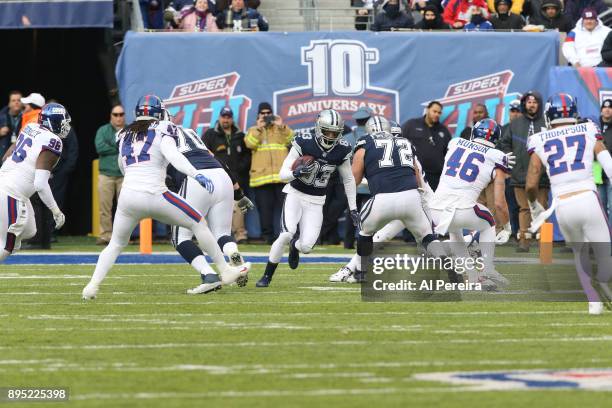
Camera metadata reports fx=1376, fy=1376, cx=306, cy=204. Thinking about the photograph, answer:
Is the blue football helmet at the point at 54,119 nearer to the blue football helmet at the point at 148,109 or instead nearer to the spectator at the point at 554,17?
the blue football helmet at the point at 148,109

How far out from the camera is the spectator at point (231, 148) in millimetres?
18234

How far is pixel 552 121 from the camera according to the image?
10180 millimetres

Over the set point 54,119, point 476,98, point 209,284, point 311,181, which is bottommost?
point 209,284

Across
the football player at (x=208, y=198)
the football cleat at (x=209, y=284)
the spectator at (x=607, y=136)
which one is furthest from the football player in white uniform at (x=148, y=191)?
the spectator at (x=607, y=136)

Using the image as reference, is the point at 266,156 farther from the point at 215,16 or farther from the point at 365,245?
the point at 365,245

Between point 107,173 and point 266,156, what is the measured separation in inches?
85.5

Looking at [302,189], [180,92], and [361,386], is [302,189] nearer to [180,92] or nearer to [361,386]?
[361,386]

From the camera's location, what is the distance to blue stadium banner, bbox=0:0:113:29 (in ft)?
58.9

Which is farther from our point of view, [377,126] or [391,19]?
[391,19]

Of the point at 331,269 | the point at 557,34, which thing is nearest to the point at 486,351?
the point at 331,269

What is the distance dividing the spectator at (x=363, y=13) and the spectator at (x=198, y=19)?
212 cm

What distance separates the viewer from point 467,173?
11992mm

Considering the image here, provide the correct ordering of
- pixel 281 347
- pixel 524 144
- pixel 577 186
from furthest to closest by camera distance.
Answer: pixel 524 144
pixel 577 186
pixel 281 347

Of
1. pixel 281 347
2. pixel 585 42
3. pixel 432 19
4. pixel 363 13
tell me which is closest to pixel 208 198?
pixel 281 347
